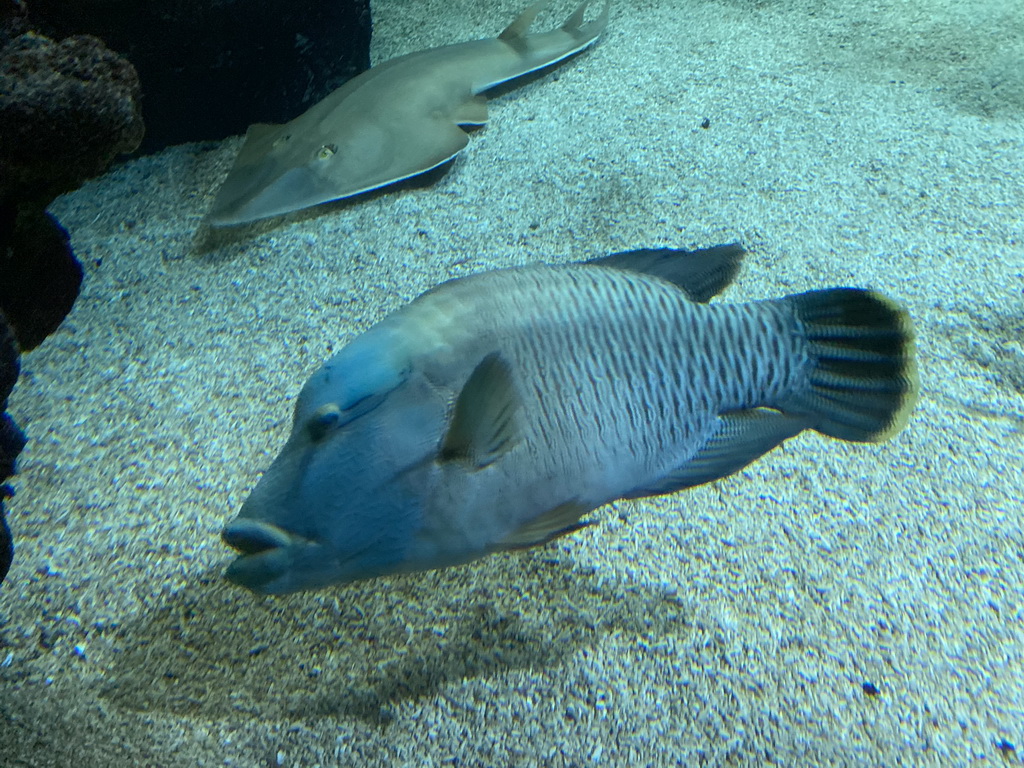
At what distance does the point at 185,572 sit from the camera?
202 centimetres

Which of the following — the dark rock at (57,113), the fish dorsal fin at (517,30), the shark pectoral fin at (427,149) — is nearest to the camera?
the dark rock at (57,113)

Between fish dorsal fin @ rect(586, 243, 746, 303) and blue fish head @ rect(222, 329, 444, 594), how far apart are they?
685mm

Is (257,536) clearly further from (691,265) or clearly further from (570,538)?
(691,265)

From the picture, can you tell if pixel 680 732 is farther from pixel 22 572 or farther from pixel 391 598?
pixel 22 572

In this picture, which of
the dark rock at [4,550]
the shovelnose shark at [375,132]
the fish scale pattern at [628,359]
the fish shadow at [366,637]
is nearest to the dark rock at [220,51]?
the shovelnose shark at [375,132]

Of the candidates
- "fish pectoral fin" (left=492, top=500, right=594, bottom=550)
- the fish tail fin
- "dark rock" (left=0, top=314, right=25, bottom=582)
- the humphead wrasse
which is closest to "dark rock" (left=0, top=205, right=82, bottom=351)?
"dark rock" (left=0, top=314, right=25, bottom=582)

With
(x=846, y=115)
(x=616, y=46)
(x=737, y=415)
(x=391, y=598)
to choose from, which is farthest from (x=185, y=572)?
(x=616, y=46)

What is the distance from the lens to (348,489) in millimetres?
1325

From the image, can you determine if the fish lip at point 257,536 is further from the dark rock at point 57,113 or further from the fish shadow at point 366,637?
the dark rock at point 57,113

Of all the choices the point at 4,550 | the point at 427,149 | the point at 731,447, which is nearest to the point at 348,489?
the point at 731,447

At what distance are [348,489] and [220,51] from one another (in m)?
3.73

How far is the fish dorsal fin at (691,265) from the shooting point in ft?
5.65

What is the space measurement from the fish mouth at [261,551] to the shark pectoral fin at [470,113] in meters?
3.33

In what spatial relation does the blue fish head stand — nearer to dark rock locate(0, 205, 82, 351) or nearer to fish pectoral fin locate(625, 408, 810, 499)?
fish pectoral fin locate(625, 408, 810, 499)
